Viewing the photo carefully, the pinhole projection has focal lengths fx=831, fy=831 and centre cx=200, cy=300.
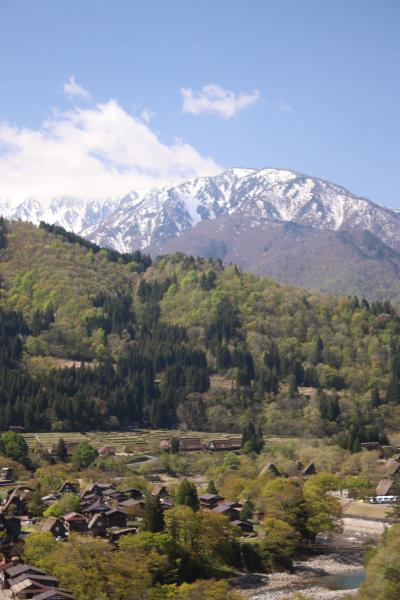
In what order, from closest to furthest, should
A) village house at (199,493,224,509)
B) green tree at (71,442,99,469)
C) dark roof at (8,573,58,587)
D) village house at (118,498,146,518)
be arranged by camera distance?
dark roof at (8,573,58,587), village house at (118,498,146,518), village house at (199,493,224,509), green tree at (71,442,99,469)

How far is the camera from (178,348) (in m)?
131

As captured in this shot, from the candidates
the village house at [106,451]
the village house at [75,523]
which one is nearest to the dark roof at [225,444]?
the village house at [106,451]

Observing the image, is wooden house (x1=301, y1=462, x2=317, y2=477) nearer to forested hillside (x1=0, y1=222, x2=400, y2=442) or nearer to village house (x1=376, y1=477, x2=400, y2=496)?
village house (x1=376, y1=477, x2=400, y2=496)

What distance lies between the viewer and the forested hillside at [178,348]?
109688 millimetres

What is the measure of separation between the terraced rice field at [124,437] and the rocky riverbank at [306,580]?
123 feet

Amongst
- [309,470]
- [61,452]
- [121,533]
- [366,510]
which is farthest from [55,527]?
[309,470]

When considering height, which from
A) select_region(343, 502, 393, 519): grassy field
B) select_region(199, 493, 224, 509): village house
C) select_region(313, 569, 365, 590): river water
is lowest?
select_region(313, 569, 365, 590): river water

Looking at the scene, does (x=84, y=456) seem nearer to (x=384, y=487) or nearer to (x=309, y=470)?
(x=309, y=470)

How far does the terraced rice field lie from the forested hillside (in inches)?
113

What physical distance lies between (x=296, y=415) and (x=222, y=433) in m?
10.4

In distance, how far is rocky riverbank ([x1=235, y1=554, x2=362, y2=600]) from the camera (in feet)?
170

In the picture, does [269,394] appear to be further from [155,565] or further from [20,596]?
[20,596]

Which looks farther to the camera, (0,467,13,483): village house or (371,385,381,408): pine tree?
(371,385,381,408): pine tree

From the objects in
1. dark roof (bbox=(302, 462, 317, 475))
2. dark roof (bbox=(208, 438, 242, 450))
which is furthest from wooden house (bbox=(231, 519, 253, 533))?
dark roof (bbox=(208, 438, 242, 450))
